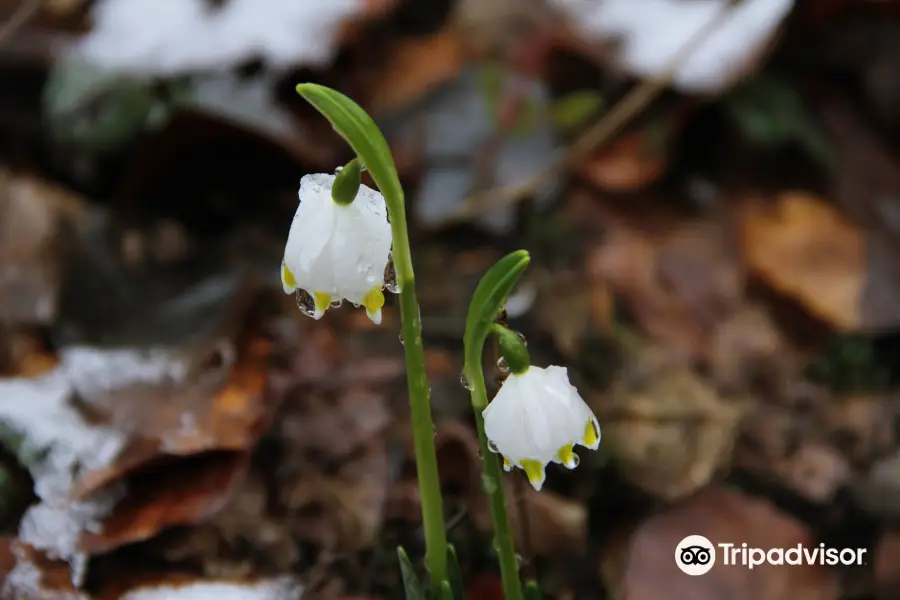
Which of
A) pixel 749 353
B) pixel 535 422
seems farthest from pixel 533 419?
pixel 749 353

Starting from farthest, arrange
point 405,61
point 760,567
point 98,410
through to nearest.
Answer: point 405,61 < point 98,410 < point 760,567

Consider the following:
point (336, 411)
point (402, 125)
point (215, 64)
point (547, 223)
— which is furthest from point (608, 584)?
point (215, 64)

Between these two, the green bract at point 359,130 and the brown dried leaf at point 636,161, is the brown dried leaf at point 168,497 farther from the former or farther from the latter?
the brown dried leaf at point 636,161

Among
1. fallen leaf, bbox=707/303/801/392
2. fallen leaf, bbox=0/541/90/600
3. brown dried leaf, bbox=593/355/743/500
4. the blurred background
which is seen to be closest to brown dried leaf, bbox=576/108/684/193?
the blurred background

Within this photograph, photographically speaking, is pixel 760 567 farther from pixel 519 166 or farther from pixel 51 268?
pixel 51 268

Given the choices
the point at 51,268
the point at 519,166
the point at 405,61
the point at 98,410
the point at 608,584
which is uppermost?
the point at 405,61

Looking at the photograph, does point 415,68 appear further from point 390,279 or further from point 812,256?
point 390,279
